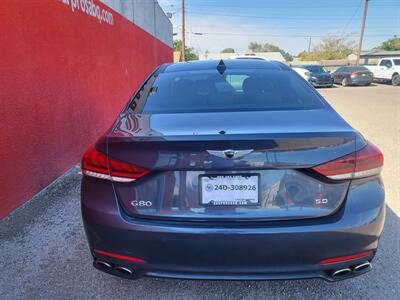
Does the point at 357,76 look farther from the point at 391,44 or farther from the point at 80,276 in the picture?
the point at 391,44

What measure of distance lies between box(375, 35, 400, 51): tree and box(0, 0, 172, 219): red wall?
272 feet

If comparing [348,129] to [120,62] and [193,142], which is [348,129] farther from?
[120,62]

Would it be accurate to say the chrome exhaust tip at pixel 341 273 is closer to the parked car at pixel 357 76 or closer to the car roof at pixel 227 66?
the car roof at pixel 227 66

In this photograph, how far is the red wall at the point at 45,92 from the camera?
11.6 feet

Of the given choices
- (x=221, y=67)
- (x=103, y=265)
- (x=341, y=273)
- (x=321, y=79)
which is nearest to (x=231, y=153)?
(x=341, y=273)

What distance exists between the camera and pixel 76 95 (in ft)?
17.0

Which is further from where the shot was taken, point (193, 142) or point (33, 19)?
point (33, 19)

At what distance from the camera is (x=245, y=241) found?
70.2 inches

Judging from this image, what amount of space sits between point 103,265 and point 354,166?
1.53 metres

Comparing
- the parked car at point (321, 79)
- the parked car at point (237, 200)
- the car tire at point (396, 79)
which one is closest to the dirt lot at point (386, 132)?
the parked car at point (237, 200)

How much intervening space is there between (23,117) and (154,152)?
266cm

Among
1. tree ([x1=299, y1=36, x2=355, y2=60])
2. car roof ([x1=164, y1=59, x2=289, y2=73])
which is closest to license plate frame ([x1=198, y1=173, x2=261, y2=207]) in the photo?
car roof ([x1=164, y1=59, x2=289, y2=73])

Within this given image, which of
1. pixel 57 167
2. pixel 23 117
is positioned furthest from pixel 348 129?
pixel 57 167

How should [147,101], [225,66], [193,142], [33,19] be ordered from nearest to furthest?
[193,142]
[147,101]
[225,66]
[33,19]
